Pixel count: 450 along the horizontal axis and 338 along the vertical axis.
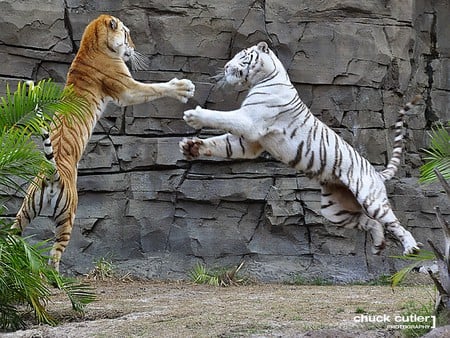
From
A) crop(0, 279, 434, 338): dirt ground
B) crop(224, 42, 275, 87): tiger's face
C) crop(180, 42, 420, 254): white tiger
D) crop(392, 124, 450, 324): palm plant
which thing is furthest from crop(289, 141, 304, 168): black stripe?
crop(392, 124, 450, 324): palm plant

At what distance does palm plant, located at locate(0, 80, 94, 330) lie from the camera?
Result: 18.5 ft

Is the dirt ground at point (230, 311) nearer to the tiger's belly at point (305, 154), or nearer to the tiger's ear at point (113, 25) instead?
the tiger's belly at point (305, 154)

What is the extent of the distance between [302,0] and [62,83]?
2.79 metres

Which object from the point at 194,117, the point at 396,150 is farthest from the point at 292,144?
the point at 396,150

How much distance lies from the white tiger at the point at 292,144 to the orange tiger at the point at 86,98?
0.70m

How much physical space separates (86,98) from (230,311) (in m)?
2.39

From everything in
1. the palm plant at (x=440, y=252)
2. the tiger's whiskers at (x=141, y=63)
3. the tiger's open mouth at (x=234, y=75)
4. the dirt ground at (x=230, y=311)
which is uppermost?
the tiger's whiskers at (x=141, y=63)

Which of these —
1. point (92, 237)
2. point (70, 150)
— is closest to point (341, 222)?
point (70, 150)

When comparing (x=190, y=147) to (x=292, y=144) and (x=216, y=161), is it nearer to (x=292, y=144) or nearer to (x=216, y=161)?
(x=292, y=144)

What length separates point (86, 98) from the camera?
7344 mm

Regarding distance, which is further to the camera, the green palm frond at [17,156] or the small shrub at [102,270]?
the small shrub at [102,270]

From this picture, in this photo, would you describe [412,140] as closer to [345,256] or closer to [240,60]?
[345,256]

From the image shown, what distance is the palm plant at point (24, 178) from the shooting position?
18.5 ft

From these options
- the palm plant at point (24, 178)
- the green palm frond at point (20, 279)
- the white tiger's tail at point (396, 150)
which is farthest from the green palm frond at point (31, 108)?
the white tiger's tail at point (396, 150)
